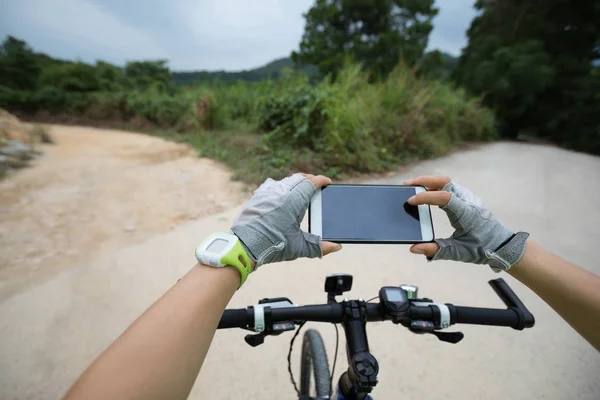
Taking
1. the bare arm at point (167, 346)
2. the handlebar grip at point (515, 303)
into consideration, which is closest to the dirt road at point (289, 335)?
the handlebar grip at point (515, 303)

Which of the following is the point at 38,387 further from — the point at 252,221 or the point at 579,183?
the point at 579,183

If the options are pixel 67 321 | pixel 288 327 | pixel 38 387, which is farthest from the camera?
pixel 67 321

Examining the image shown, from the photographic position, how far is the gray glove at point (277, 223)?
32.9 inches

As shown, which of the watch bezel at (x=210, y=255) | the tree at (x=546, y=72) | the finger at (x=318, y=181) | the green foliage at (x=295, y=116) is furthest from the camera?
the tree at (x=546, y=72)

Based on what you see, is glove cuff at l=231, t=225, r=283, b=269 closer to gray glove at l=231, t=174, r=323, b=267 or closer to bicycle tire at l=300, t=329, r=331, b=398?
gray glove at l=231, t=174, r=323, b=267

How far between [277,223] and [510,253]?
644 mm

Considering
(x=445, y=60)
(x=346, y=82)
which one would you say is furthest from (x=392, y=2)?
(x=346, y=82)

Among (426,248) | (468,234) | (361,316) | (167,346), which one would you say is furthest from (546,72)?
(167,346)

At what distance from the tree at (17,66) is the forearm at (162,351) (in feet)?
54.8

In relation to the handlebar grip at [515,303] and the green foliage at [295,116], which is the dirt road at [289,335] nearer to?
the handlebar grip at [515,303]

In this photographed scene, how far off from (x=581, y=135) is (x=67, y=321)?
38.7 feet

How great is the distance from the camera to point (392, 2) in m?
16.5

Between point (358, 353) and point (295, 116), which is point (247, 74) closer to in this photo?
point (295, 116)

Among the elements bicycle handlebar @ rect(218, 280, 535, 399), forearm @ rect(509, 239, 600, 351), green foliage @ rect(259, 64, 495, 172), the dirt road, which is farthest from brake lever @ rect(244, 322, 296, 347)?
green foliage @ rect(259, 64, 495, 172)
